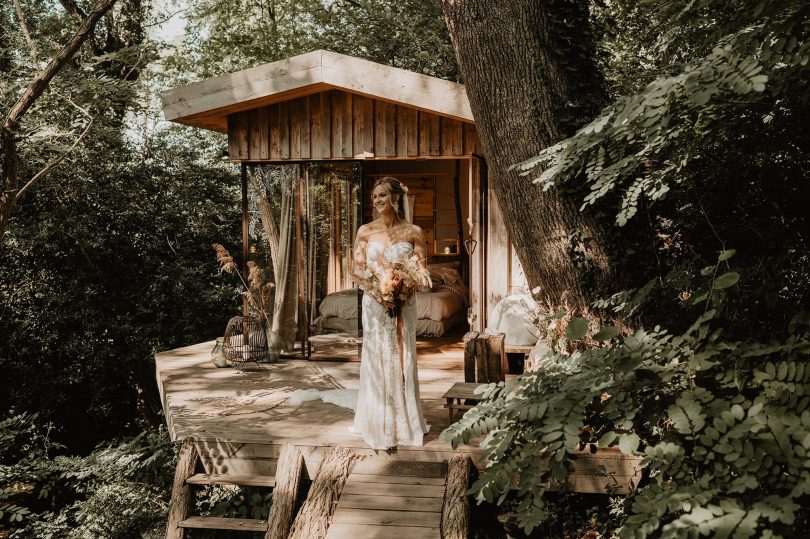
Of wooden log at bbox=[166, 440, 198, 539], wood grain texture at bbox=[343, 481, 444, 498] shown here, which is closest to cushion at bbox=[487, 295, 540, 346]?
wood grain texture at bbox=[343, 481, 444, 498]

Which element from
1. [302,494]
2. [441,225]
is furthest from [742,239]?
[441,225]

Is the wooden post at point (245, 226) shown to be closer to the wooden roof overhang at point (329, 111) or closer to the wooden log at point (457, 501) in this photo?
the wooden roof overhang at point (329, 111)

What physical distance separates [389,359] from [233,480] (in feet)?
4.37

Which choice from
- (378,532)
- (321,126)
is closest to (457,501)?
(378,532)

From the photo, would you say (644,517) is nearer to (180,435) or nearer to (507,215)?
(507,215)

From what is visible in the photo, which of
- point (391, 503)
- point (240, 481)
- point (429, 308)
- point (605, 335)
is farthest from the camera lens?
point (429, 308)

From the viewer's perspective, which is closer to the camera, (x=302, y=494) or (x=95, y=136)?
(x=302, y=494)

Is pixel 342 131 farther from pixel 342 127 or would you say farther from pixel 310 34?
pixel 310 34

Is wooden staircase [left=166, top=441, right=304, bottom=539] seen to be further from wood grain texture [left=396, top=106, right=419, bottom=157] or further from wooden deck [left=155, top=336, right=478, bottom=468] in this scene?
wood grain texture [left=396, top=106, right=419, bottom=157]

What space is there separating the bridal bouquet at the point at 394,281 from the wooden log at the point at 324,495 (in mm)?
1026

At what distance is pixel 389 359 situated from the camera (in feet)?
15.3

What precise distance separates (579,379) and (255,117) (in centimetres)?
643

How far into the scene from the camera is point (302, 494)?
4711 millimetres

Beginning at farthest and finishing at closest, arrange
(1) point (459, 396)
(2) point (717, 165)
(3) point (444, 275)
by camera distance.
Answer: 1. (3) point (444, 275)
2. (1) point (459, 396)
3. (2) point (717, 165)
